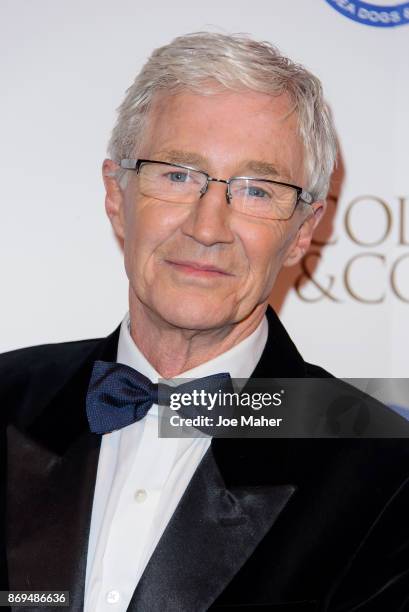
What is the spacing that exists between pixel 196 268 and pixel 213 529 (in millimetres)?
474

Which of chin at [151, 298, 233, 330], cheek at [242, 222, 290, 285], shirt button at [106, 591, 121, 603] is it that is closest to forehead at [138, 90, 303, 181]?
cheek at [242, 222, 290, 285]

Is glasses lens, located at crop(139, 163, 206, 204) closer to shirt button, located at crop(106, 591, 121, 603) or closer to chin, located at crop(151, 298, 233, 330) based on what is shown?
chin, located at crop(151, 298, 233, 330)

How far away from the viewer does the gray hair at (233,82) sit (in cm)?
178

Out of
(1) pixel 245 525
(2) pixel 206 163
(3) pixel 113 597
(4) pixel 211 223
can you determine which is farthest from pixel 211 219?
(3) pixel 113 597

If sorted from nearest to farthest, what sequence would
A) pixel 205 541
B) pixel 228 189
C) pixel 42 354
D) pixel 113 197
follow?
1. pixel 205 541
2. pixel 228 189
3. pixel 113 197
4. pixel 42 354

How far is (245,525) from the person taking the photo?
1649 millimetres

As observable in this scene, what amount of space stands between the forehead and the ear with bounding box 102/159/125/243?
0.16 metres

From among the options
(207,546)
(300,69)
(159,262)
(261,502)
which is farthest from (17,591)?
(300,69)

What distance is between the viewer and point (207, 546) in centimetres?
162

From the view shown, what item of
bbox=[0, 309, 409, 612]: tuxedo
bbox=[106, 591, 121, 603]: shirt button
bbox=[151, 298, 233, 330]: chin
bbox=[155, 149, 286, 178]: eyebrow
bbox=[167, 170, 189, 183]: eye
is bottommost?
bbox=[106, 591, 121, 603]: shirt button

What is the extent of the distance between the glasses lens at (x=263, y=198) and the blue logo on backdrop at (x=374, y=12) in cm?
54

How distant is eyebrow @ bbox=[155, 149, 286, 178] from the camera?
1741mm

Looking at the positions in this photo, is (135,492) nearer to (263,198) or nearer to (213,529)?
(213,529)

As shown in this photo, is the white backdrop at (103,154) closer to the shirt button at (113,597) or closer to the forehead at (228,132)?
the forehead at (228,132)
